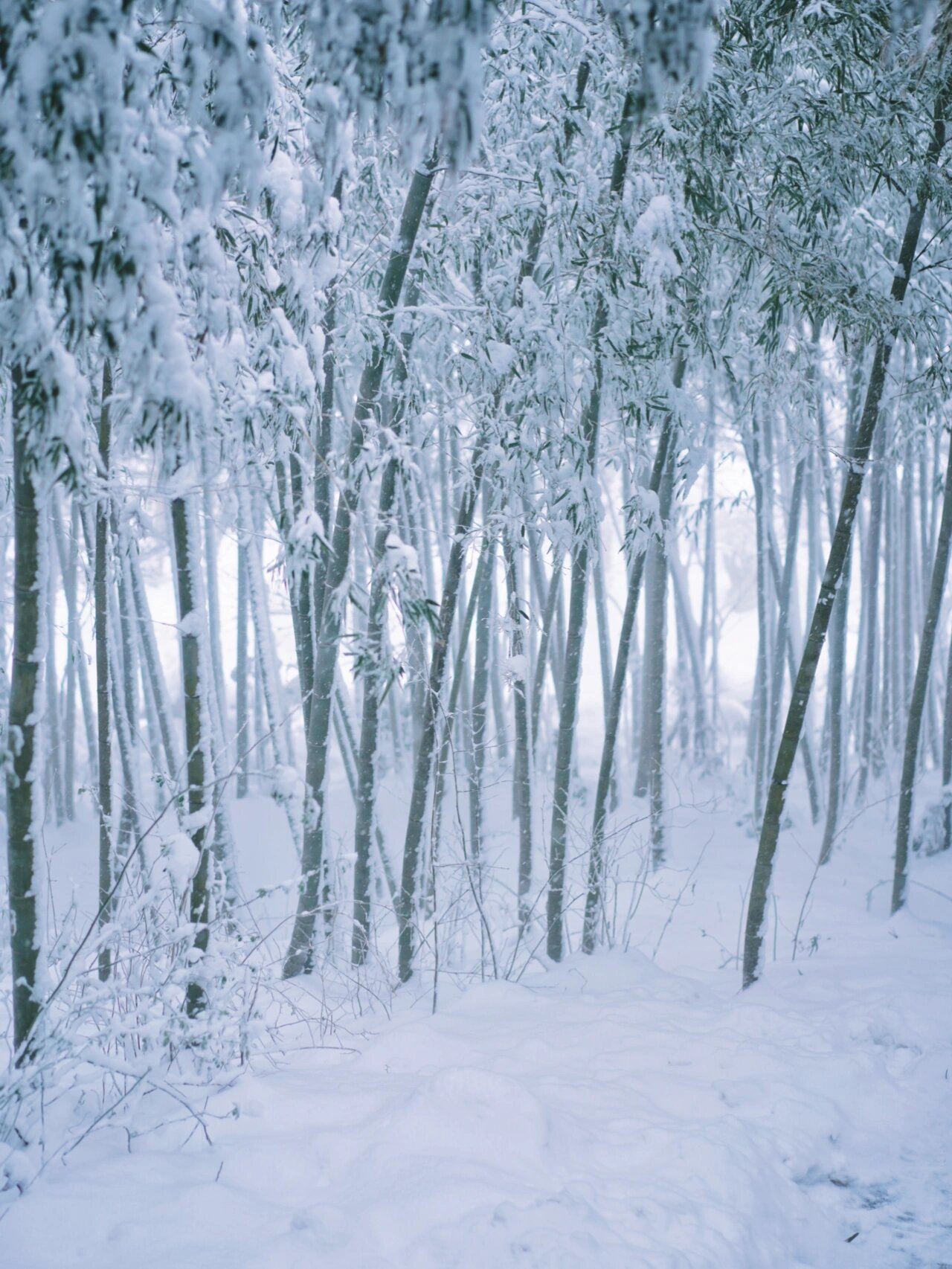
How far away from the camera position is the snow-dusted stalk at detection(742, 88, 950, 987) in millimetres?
3285

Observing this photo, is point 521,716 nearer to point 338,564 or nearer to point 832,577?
point 338,564

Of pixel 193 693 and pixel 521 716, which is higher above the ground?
pixel 193 693

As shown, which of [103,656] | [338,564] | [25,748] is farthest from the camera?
[103,656]

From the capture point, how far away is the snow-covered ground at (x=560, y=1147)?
1.79 m

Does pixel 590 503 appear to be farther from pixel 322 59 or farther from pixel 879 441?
pixel 879 441

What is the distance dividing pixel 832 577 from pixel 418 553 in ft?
6.03

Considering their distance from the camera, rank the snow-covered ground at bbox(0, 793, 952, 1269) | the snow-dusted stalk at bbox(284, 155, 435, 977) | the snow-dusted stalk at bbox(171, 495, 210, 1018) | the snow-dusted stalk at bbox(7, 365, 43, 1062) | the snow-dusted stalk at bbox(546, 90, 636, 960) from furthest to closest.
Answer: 1. the snow-dusted stalk at bbox(546, 90, 636, 960)
2. the snow-dusted stalk at bbox(284, 155, 435, 977)
3. the snow-dusted stalk at bbox(171, 495, 210, 1018)
4. the snow-dusted stalk at bbox(7, 365, 43, 1062)
5. the snow-covered ground at bbox(0, 793, 952, 1269)

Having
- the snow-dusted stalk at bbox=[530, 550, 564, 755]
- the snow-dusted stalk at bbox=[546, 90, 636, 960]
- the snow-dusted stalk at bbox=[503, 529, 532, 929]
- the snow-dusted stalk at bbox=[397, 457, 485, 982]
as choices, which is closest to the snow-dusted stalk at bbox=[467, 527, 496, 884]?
the snow-dusted stalk at bbox=[503, 529, 532, 929]

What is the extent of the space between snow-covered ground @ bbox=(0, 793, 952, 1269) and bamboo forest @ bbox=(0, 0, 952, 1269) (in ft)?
0.05

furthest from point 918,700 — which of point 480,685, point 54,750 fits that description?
point 54,750

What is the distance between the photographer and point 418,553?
3629 millimetres

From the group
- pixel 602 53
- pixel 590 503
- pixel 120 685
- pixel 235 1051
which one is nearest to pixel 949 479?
pixel 590 503

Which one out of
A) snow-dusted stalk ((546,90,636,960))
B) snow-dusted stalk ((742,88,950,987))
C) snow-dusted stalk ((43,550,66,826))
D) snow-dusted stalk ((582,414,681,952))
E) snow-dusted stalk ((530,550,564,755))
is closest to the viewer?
snow-dusted stalk ((742,88,950,987))

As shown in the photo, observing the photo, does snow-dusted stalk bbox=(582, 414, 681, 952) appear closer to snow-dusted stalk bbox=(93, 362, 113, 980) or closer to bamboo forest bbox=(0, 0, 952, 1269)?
bamboo forest bbox=(0, 0, 952, 1269)
